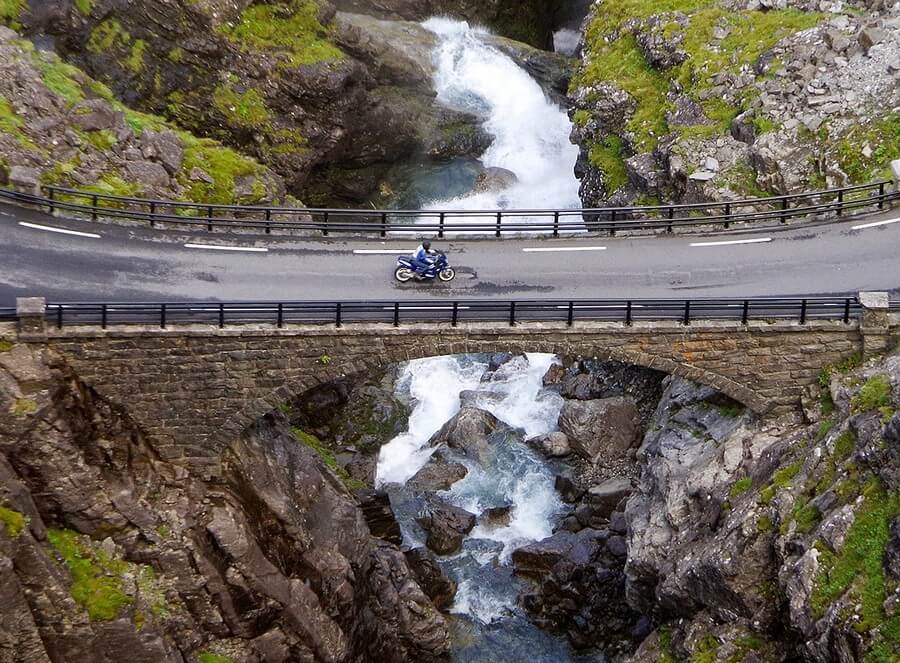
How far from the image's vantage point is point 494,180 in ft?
202

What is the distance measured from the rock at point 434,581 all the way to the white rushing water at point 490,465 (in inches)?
18.1

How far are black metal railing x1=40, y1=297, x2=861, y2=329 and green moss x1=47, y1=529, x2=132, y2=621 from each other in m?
6.44

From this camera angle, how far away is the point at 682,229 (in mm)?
42750

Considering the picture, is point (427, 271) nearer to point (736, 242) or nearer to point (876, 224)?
point (736, 242)

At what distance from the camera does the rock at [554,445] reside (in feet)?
157

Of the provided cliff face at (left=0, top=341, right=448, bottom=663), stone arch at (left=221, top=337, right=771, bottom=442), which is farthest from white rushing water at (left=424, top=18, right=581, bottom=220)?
stone arch at (left=221, top=337, right=771, bottom=442)

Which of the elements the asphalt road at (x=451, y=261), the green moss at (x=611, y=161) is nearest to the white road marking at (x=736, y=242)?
the asphalt road at (x=451, y=261)

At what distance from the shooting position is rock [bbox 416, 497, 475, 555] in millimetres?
44281

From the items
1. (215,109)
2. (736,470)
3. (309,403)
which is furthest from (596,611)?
(215,109)

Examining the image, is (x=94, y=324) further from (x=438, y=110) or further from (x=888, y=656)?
(x=438, y=110)

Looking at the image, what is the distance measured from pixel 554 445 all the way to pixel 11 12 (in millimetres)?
31287

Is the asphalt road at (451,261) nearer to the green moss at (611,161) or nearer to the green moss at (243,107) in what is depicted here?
the green moss at (611,161)

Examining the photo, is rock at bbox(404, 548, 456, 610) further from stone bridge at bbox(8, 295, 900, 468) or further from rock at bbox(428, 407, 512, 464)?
stone bridge at bbox(8, 295, 900, 468)

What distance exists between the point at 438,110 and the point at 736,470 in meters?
33.8
